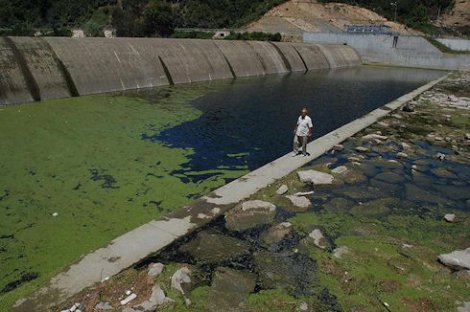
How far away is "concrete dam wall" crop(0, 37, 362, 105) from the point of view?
68.0ft

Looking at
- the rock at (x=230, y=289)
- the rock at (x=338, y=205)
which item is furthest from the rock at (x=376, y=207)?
the rock at (x=230, y=289)

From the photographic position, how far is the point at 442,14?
104m

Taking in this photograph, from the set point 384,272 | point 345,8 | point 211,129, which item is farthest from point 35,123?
point 345,8

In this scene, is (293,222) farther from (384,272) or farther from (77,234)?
(77,234)

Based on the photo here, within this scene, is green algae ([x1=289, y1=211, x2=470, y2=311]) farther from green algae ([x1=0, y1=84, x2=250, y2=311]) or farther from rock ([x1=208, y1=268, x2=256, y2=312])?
green algae ([x1=0, y1=84, x2=250, y2=311])

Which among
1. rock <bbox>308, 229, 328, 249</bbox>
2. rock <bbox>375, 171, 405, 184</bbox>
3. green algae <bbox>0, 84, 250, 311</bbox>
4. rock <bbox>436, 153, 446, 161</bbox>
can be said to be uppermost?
green algae <bbox>0, 84, 250, 311</bbox>

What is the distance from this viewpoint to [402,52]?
55.8 meters

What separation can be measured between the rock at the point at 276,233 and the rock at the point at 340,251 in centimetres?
105

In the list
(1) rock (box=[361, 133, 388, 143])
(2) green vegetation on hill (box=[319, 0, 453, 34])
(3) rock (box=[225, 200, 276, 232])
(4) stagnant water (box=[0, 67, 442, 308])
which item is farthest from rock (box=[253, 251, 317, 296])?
(2) green vegetation on hill (box=[319, 0, 453, 34])

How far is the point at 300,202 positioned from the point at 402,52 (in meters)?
53.1

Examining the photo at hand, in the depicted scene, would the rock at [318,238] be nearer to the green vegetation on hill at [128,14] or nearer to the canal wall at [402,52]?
the canal wall at [402,52]

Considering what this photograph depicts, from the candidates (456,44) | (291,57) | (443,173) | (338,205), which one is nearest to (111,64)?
(338,205)

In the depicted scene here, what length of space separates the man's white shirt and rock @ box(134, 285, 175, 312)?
25.5ft

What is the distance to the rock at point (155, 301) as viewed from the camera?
5922mm
